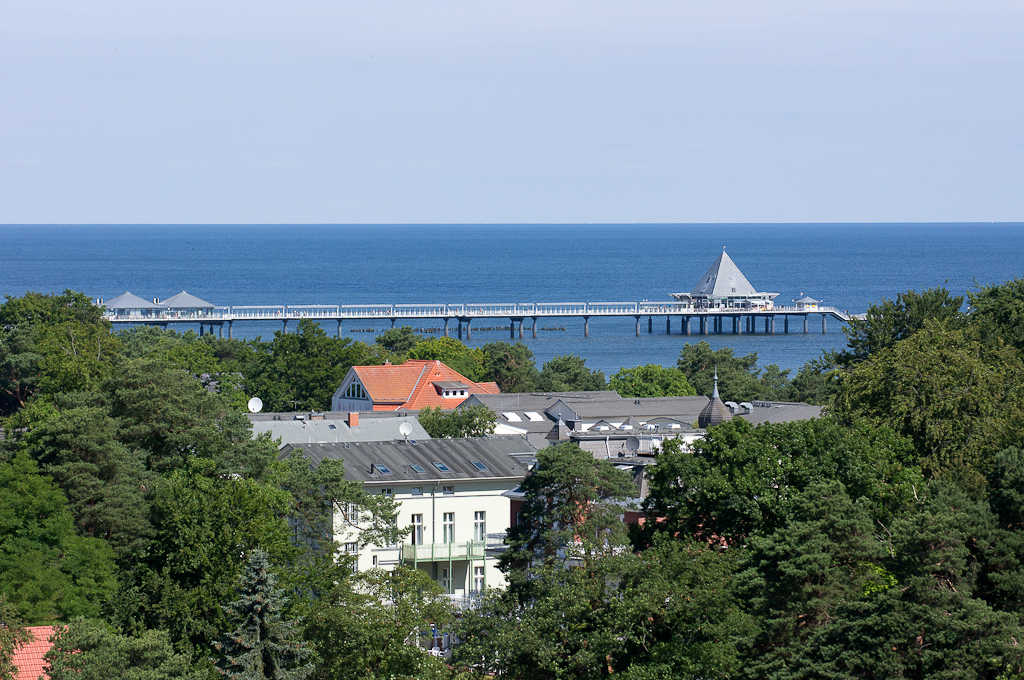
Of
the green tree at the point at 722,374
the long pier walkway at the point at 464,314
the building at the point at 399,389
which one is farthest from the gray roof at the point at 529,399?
the long pier walkway at the point at 464,314

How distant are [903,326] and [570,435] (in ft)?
45.0

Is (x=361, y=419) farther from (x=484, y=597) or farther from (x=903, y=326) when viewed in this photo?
(x=484, y=597)

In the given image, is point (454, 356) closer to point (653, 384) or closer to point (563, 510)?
point (653, 384)

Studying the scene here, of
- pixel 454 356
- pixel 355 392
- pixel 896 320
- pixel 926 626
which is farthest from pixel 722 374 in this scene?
pixel 926 626

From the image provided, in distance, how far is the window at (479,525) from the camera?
146 feet

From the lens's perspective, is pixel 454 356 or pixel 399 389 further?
pixel 454 356

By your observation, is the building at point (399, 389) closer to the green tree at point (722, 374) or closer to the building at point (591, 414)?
the building at point (591, 414)

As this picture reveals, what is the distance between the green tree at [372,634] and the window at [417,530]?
14377 millimetres

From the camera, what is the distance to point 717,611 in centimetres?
2692

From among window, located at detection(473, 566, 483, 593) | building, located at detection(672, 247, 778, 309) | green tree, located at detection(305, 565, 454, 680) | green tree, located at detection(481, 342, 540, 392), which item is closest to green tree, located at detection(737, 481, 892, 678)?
green tree, located at detection(305, 565, 454, 680)

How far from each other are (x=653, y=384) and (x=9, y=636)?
60.5 meters

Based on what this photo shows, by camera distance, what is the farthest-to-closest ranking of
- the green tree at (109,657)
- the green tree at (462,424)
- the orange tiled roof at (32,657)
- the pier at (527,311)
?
the pier at (527,311) < the green tree at (462,424) < the orange tiled roof at (32,657) < the green tree at (109,657)

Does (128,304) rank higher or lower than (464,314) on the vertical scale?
higher

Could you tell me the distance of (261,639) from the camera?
27.3 meters
